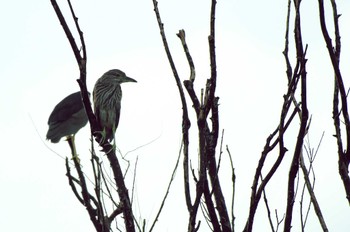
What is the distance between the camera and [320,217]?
2.78m

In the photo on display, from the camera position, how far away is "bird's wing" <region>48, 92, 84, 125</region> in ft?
32.2

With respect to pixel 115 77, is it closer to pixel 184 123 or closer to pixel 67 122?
pixel 67 122

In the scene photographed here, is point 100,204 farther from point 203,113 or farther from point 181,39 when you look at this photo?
point 181,39

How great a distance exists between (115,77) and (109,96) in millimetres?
780

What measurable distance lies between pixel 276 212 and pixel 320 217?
0.82ft

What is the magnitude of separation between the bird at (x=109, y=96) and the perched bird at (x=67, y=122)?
100cm

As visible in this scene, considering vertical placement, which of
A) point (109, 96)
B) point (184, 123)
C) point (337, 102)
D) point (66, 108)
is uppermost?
point (66, 108)

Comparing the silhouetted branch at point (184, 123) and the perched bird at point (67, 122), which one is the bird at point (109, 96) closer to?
the perched bird at point (67, 122)

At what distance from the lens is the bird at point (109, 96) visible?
7793mm

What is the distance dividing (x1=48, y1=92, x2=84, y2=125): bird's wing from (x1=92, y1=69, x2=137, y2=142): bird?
1166 mm

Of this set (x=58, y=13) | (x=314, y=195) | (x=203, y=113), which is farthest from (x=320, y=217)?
(x=58, y=13)

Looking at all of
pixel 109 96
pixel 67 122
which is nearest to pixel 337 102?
pixel 109 96

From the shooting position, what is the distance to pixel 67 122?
32.0 feet

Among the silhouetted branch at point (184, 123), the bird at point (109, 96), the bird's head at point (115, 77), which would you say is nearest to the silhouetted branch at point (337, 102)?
the silhouetted branch at point (184, 123)
